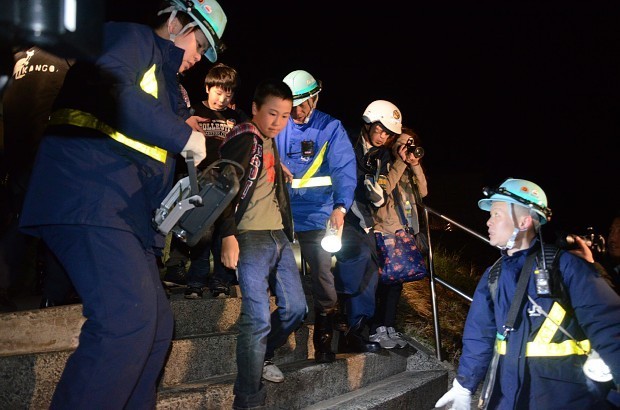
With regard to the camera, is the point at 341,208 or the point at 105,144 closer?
the point at 105,144

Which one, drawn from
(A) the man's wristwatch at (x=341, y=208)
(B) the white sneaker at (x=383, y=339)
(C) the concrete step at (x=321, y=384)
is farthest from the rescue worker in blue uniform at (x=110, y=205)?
(B) the white sneaker at (x=383, y=339)

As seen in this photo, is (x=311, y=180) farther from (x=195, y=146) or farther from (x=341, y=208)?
(x=195, y=146)

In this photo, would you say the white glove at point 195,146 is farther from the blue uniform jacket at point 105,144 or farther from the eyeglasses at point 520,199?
the eyeglasses at point 520,199

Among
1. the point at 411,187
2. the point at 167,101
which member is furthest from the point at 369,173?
the point at 167,101

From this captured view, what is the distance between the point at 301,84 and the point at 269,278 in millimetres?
1838

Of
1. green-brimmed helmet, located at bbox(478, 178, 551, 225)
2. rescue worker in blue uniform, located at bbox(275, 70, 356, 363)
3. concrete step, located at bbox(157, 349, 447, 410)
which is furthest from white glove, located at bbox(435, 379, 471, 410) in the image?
rescue worker in blue uniform, located at bbox(275, 70, 356, 363)

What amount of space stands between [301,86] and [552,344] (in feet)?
9.51

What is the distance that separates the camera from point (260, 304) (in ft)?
11.7

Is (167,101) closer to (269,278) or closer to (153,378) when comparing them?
(153,378)

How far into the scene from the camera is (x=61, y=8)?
1.27m

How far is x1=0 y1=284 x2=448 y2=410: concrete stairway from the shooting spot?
3.04 meters

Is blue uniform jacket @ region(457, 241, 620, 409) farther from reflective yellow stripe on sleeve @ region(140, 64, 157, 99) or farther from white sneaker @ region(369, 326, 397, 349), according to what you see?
reflective yellow stripe on sleeve @ region(140, 64, 157, 99)

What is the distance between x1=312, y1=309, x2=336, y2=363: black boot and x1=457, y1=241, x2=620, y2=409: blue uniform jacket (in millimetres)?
1484

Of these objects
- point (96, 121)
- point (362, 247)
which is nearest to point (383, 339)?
point (362, 247)
